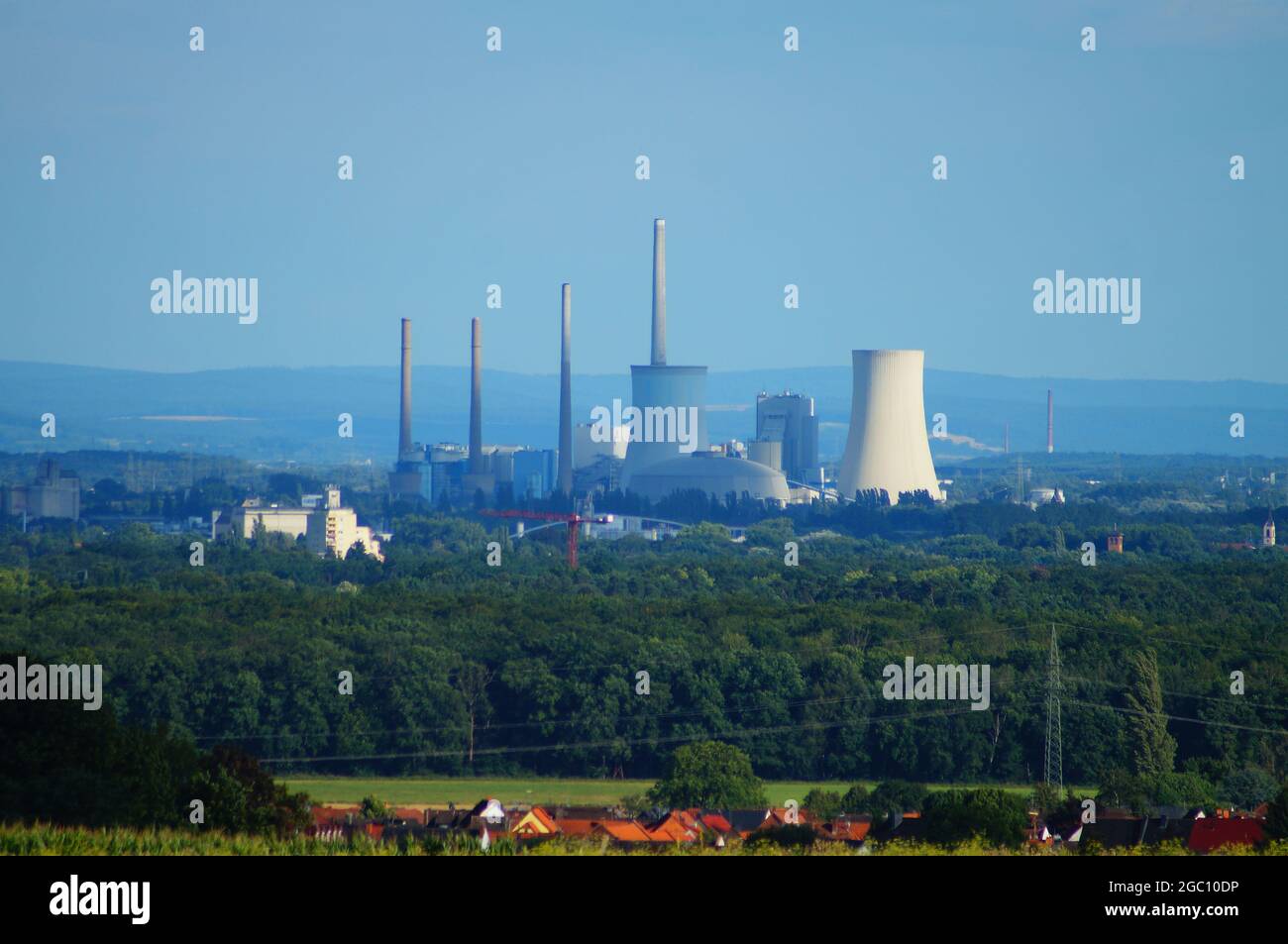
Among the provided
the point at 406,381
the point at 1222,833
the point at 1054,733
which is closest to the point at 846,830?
the point at 1222,833

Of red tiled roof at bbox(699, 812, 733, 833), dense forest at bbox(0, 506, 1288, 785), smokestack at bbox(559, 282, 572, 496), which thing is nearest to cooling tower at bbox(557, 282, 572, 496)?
smokestack at bbox(559, 282, 572, 496)

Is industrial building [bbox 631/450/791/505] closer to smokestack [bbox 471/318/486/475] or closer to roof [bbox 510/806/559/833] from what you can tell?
smokestack [bbox 471/318/486/475]

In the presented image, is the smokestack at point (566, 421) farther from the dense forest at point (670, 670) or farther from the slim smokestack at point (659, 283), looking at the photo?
the dense forest at point (670, 670)

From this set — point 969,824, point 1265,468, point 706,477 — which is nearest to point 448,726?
point 969,824

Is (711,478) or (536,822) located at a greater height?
(711,478)

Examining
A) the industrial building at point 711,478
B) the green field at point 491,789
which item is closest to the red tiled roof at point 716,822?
the green field at point 491,789

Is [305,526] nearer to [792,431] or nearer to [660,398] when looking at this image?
[660,398]
